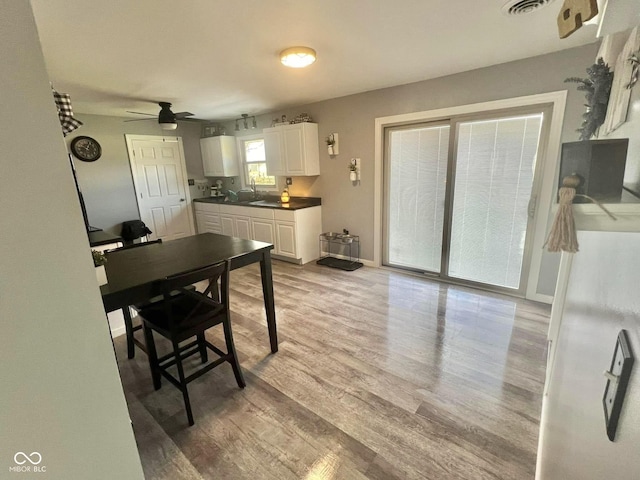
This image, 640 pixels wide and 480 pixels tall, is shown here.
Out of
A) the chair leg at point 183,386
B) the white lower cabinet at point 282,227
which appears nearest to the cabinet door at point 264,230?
the white lower cabinet at point 282,227

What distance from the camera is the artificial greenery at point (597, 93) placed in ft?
3.36

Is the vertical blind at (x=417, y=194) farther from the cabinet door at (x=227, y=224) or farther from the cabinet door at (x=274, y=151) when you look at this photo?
the cabinet door at (x=227, y=224)

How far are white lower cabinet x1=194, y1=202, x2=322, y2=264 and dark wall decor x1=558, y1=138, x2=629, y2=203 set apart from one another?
144 inches

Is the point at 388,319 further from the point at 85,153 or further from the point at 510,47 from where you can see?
the point at 85,153

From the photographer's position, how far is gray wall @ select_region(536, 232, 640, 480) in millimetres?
415

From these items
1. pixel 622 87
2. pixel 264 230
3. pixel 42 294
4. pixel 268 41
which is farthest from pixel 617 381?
pixel 264 230

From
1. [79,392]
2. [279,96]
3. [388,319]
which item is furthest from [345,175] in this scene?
[79,392]

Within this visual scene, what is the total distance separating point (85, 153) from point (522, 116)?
5.91m

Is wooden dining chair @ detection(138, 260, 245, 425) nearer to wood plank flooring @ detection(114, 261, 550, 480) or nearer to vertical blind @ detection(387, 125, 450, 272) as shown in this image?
wood plank flooring @ detection(114, 261, 550, 480)

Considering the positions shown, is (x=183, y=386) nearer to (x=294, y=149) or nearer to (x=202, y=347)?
(x=202, y=347)

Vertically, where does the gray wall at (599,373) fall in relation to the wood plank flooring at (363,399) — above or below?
above

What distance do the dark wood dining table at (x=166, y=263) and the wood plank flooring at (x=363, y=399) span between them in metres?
0.51

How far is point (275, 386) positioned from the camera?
197cm

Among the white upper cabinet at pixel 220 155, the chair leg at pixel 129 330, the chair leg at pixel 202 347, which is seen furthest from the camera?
the white upper cabinet at pixel 220 155
